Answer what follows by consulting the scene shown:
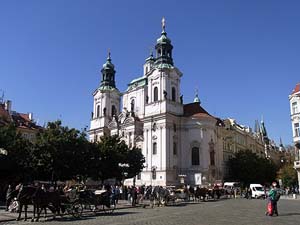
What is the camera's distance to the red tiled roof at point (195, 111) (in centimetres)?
7064

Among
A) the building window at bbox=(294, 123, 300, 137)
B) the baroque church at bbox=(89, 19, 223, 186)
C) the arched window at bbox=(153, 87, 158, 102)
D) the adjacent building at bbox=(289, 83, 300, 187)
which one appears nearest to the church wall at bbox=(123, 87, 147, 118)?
the baroque church at bbox=(89, 19, 223, 186)

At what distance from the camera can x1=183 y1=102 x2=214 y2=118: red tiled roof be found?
70.6 metres

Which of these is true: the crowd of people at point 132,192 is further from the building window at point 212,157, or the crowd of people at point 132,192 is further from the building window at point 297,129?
the building window at point 212,157

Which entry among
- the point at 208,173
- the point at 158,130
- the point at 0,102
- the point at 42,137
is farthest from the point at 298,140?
the point at 0,102

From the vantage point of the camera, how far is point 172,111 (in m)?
70.2

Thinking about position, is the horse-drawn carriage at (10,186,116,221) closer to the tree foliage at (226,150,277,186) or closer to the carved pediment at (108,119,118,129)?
the carved pediment at (108,119,118,129)

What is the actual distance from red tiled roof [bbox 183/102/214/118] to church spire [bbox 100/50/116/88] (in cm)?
1986

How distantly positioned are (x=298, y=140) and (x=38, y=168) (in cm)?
3362

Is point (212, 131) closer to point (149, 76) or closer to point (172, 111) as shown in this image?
point (172, 111)

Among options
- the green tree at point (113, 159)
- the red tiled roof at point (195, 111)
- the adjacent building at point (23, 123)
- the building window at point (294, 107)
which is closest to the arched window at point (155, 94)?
the red tiled roof at point (195, 111)

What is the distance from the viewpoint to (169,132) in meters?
68.7

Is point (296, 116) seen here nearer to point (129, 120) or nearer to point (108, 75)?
point (129, 120)

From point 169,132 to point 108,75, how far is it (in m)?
26.3

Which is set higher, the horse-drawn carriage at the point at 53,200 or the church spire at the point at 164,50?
the church spire at the point at 164,50
